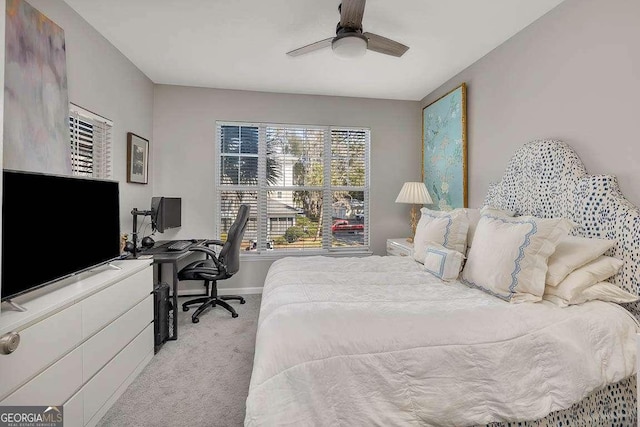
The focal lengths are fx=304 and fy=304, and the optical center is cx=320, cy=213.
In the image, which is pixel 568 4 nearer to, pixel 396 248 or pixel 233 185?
pixel 396 248

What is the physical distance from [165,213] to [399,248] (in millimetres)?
2699

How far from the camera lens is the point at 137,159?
10.9ft

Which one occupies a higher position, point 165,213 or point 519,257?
point 165,213

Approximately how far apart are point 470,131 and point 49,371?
374cm

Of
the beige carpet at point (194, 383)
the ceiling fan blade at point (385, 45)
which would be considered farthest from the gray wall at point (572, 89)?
the beige carpet at point (194, 383)

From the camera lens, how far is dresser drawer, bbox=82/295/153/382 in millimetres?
1620

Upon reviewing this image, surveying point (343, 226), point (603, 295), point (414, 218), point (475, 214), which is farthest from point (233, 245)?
point (603, 295)

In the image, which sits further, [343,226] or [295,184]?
[343,226]

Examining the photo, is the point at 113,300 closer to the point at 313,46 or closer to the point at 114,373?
the point at 114,373

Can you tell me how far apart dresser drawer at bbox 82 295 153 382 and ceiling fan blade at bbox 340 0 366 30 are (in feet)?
8.08

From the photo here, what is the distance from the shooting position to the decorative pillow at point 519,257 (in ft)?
5.74

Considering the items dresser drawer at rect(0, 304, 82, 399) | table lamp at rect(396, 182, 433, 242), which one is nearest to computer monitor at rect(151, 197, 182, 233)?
dresser drawer at rect(0, 304, 82, 399)

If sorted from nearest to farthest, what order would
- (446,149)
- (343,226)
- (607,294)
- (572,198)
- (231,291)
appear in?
(607,294), (572,198), (446,149), (231,291), (343,226)

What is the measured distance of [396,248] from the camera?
3789mm
